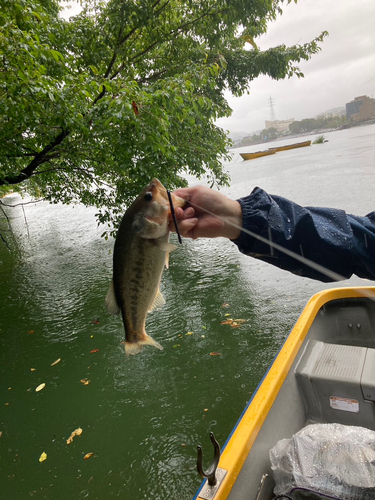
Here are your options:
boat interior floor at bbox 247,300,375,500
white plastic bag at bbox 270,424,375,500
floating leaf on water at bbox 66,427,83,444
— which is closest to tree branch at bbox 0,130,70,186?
floating leaf on water at bbox 66,427,83,444

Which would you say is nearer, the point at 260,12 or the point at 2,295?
the point at 2,295

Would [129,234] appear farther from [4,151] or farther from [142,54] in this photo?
[142,54]

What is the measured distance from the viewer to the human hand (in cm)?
200

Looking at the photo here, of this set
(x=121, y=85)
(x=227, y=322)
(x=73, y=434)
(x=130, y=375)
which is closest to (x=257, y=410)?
(x=73, y=434)

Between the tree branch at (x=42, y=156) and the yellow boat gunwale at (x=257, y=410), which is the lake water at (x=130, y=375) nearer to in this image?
the yellow boat gunwale at (x=257, y=410)

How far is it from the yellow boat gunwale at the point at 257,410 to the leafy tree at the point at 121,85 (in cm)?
332

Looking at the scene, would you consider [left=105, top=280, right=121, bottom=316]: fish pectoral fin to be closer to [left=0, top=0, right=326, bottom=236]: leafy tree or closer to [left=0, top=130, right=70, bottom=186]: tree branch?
[left=0, top=0, right=326, bottom=236]: leafy tree

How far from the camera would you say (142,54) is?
10.2 meters

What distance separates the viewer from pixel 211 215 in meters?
2.04

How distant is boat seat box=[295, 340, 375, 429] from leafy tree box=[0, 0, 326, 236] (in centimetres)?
364

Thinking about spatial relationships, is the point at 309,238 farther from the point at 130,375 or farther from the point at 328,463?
the point at 130,375

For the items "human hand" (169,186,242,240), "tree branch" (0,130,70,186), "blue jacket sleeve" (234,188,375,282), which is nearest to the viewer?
"blue jacket sleeve" (234,188,375,282)

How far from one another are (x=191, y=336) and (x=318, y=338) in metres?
2.64

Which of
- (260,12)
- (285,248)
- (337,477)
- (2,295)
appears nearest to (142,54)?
(260,12)
